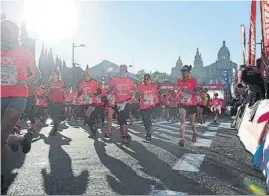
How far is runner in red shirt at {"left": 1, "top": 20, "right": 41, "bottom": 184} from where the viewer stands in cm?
493

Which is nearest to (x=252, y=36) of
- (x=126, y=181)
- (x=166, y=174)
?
(x=166, y=174)

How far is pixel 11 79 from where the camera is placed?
5.08 m

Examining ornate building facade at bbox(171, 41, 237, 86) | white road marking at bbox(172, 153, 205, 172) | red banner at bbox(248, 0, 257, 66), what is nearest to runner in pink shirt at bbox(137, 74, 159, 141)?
white road marking at bbox(172, 153, 205, 172)

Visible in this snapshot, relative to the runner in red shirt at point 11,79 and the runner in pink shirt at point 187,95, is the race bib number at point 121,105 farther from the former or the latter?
the runner in red shirt at point 11,79

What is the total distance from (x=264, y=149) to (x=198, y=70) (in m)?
161

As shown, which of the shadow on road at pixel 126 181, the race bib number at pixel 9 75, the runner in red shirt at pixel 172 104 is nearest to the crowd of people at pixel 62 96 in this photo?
the race bib number at pixel 9 75

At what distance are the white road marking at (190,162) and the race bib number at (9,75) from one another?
9.11ft

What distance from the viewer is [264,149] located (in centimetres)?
539

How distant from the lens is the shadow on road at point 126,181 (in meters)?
4.51

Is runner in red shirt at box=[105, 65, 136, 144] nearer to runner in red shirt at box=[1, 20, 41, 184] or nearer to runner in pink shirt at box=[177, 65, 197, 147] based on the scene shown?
runner in pink shirt at box=[177, 65, 197, 147]

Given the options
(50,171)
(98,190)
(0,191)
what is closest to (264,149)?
(98,190)

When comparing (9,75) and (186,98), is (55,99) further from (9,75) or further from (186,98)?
(9,75)

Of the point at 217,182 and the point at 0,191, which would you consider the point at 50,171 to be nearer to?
the point at 0,191

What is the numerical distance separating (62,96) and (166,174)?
6.85 metres
